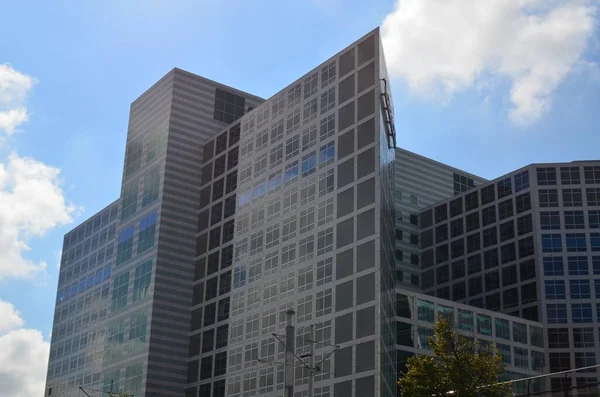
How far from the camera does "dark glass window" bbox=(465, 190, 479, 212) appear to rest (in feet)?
472

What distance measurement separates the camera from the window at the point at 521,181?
13462 cm

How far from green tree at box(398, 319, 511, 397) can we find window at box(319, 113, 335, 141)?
43914 millimetres

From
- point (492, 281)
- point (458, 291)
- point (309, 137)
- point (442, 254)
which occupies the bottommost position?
point (458, 291)

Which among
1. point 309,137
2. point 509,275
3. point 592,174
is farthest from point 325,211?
point 592,174

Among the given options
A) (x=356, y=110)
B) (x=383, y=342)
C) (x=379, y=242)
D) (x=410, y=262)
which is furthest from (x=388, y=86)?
(x=410, y=262)

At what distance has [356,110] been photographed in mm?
98875

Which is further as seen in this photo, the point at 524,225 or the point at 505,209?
the point at 505,209

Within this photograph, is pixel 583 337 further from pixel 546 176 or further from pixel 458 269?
pixel 458 269

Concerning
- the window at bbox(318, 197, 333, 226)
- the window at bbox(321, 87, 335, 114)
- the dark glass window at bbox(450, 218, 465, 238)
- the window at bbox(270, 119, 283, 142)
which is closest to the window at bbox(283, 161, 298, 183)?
the window at bbox(270, 119, 283, 142)

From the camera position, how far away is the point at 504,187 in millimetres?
138625

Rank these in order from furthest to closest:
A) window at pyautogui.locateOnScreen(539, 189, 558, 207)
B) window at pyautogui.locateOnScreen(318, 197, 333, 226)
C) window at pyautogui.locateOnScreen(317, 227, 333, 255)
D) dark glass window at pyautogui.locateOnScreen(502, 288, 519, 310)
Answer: dark glass window at pyautogui.locateOnScreen(502, 288, 519, 310), window at pyautogui.locateOnScreen(539, 189, 558, 207), window at pyautogui.locateOnScreen(318, 197, 333, 226), window at pyautogui.locateOnScreen(317, 227, 333, 255)

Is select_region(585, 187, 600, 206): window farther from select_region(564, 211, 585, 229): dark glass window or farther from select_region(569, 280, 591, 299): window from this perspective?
select_region(569, 280, 591, 299): window

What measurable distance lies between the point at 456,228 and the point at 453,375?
296 ft

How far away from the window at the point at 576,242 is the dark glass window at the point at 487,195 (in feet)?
47.1
